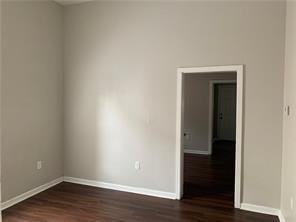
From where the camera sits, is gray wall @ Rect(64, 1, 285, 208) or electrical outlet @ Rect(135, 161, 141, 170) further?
electrical outlet @ Rect(135, 161, 141, 170)

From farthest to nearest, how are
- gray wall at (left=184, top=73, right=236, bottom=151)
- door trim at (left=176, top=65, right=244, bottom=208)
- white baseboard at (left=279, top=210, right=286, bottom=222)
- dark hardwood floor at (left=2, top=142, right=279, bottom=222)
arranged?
gray wall at (left=184, top=73, right=236, bottom=151), door trim at (left=176, top=65, right=244, bottom=208), dark hardwood floor at (left=2, top=142, right=279, bottom=222), white baseboard at (left=279, top=210, right=286, bottom=222)

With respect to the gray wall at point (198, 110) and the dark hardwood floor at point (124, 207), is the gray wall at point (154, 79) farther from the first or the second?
the gray wall at point (198, 110)

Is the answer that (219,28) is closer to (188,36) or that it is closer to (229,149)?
(188,36)

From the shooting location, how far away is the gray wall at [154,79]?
320 centimetres

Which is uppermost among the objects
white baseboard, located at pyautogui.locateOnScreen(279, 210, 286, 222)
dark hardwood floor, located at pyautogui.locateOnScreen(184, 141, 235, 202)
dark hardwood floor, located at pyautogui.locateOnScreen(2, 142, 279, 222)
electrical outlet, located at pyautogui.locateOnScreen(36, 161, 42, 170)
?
electrical outlet, located at pyautogui.locateOnScreen(36, 161, 42, 170)

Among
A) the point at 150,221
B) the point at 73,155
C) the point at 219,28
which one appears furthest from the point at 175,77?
the point at 73,155

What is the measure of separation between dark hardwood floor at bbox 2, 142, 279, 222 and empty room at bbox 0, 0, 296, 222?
3 centimetres

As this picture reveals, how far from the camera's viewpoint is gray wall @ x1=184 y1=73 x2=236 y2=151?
6.88 metres

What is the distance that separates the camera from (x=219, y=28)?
11.2ft

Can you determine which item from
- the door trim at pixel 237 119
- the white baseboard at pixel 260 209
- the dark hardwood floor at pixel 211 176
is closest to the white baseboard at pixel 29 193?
the door trim at pixel 237 119

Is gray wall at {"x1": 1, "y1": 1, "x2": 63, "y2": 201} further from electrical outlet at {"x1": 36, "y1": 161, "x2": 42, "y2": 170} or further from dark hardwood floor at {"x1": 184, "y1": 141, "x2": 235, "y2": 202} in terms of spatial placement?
dark hardwood floor at {"x1": 184, "y1": 141, "x2": 235, "y2": 202}

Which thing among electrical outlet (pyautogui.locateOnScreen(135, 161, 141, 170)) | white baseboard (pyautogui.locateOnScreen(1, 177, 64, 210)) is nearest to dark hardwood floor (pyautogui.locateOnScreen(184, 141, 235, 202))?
electrical outlet (pyautogui.locateOnScreen(135, 161, 141, 170))

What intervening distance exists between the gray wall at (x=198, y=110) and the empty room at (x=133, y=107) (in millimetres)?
2191

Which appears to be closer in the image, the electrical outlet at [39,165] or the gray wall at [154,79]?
the gray wall at [154,79]
